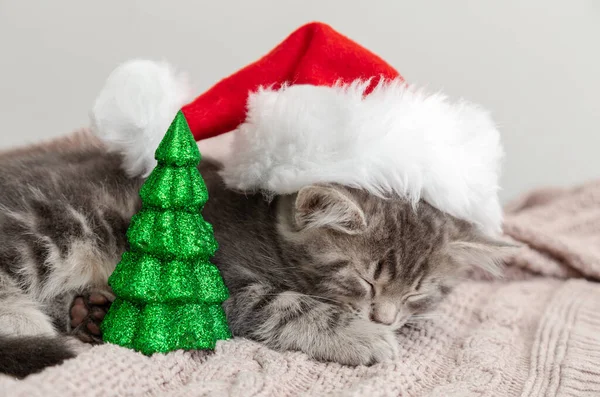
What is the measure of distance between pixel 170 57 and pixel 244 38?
29 cm

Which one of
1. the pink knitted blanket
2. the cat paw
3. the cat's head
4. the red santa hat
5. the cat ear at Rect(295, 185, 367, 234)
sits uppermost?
the red santa hat

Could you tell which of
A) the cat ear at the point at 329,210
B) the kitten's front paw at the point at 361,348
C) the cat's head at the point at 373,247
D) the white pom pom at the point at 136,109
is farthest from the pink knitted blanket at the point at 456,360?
the white pom pom at the point at 136,109

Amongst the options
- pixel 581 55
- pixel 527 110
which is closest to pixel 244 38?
pixel 527 110

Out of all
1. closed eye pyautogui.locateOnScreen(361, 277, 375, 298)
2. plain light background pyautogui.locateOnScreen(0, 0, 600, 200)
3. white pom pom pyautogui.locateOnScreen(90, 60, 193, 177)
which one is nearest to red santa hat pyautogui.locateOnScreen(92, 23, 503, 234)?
white pom pom pyautogui.locateOnScreen(90, 60, 193, 177)

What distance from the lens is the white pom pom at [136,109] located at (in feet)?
3.80

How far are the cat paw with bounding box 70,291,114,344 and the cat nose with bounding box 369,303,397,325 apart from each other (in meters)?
0.51

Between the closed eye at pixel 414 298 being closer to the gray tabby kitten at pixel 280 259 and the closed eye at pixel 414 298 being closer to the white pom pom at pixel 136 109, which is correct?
the gray tabby kitten at pixel 280 259

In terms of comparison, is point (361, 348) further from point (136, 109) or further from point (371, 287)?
point (136, 109)

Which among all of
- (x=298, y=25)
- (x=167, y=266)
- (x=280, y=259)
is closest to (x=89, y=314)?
(x=167, y=266)

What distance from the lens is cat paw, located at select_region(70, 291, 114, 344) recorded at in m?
1.10

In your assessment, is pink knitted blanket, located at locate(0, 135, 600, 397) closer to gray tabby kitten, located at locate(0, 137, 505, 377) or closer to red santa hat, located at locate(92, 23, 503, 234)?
gray tabby kitten, located at locate(0, 137, 505, 377)

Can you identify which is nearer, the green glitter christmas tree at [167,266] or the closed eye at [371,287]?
the green glitter christmas tree at [167,266]

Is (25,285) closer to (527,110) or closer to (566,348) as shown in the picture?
(566,348)

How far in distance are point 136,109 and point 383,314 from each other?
616 millimetres
